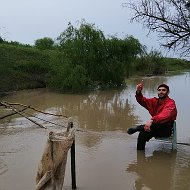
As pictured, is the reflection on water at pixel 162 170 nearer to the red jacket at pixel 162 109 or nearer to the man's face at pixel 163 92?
the red jacket at pixel 162 109

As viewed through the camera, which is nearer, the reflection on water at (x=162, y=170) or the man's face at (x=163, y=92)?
the reflection on water at (x=162, y=170)

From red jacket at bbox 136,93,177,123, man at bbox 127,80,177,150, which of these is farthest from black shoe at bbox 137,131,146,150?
red jacket at bbox 136,93,177,123

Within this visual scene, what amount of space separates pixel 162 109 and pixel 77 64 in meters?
14.7

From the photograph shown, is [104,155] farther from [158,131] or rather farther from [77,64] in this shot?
[77,64]

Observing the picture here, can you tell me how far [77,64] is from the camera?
73.1 ft

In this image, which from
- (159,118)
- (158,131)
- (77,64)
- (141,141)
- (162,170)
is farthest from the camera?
(77,64)

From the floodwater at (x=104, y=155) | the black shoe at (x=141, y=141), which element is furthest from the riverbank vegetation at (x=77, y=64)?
the black shoe at (x=141, y=141)

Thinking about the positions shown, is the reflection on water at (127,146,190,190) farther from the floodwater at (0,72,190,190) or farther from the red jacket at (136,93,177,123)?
the red jacket at (136,93,177,123)

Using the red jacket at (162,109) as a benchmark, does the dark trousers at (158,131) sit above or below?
below

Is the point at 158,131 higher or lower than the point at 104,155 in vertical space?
higher

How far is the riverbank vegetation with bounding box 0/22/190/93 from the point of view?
21172mm

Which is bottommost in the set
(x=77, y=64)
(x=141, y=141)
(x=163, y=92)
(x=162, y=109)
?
(x=141, y=141)

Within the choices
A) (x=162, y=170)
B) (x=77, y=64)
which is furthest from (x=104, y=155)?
(x=77, y=64)

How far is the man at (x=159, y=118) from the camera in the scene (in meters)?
7.59
